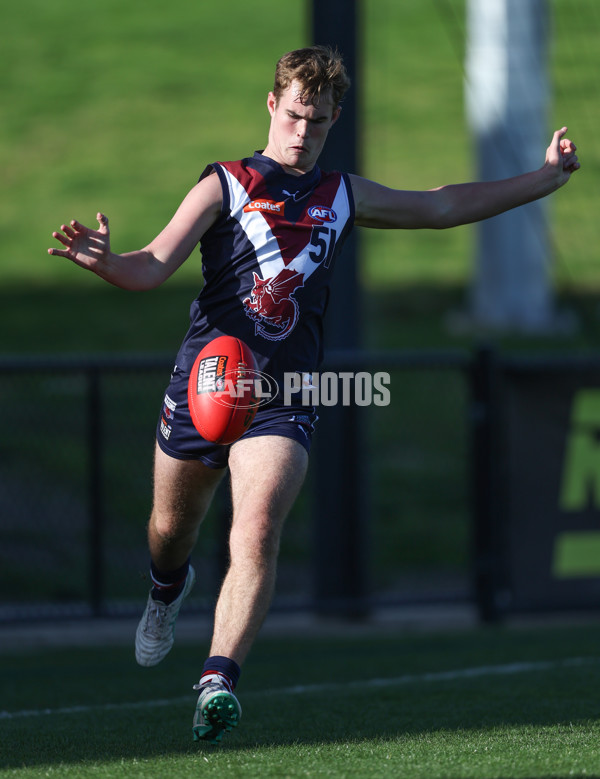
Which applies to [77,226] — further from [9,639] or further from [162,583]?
[9,639]

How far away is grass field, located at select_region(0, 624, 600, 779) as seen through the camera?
4.29 m

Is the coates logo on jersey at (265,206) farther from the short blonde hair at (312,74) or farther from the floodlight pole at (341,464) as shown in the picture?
the floodlight pole at (341,464)

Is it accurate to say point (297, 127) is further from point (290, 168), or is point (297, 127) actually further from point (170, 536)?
point (170, 536)

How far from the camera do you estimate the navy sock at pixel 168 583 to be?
5.40 m

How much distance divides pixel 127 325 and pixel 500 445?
40.9 ft

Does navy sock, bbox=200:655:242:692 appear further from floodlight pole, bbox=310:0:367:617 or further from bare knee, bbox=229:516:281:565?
floodlight pole, bbox=310:0:367:617

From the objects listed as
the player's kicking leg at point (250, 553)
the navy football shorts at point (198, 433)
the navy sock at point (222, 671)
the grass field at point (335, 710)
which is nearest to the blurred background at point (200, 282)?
the grass field at point (335, 710)

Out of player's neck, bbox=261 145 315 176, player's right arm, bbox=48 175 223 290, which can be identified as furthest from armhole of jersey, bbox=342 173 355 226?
player's right arm, bbox=48 175 223 290

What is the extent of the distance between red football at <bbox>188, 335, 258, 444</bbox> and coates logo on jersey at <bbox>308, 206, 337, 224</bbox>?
54cm

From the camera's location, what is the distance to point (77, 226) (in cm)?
414

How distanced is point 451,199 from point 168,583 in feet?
6.71

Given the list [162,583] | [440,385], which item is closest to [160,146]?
[440,385]

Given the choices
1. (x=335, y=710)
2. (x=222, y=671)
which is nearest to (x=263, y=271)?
(x=222, y=671)

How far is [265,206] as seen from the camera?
180 inches
